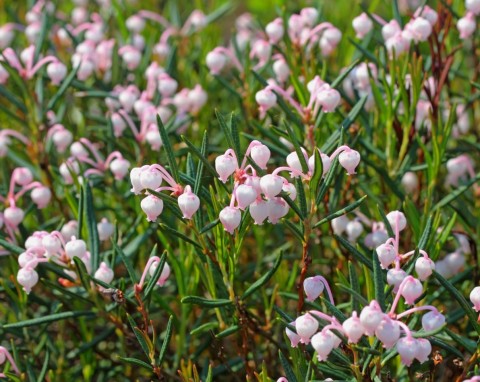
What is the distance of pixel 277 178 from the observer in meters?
1.20

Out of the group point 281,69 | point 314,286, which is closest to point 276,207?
point 314,286

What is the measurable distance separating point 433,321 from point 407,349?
75 millimetres

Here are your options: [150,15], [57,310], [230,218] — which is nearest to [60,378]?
[57,310]

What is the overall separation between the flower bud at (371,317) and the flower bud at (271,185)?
23cm

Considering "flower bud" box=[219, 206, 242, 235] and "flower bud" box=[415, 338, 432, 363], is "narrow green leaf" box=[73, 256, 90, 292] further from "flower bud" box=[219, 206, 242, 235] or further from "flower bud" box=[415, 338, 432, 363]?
"flower bud" box=[415, 338, 432, 363]

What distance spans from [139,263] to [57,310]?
0.35 metres

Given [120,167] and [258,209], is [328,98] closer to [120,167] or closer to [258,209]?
[258,209]

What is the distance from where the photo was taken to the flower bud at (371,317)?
3.48 feet

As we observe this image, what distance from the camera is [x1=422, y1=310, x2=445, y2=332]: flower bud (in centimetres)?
113

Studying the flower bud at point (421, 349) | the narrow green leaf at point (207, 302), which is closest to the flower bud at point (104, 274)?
the narrow green leaf at point (207, 302)

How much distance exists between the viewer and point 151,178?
1253 millimetres

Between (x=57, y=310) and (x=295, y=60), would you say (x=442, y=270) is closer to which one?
(x=295, y=60)

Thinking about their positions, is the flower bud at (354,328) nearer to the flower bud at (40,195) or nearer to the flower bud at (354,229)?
the flower bud at (354,229)

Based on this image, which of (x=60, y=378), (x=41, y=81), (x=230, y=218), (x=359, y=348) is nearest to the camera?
(x=359, y=348)
